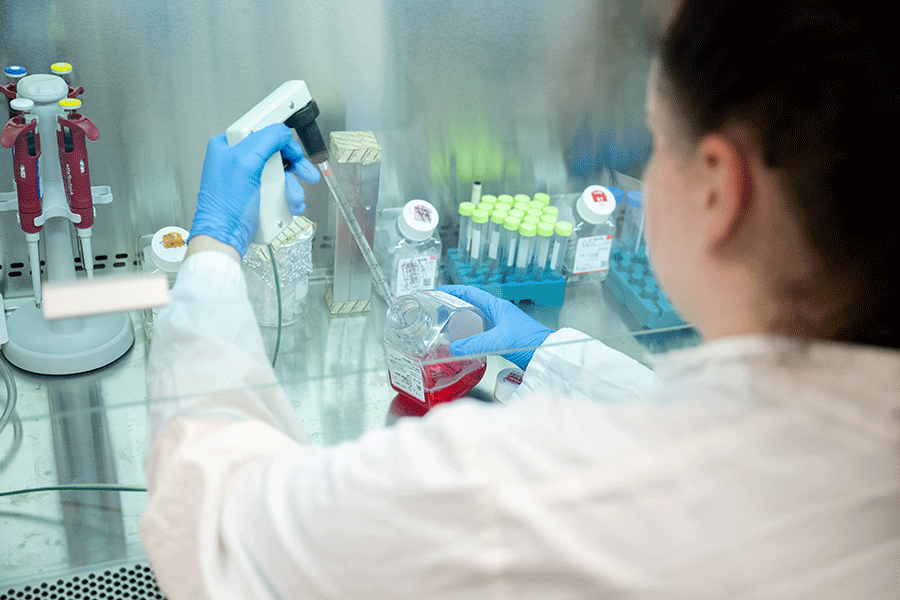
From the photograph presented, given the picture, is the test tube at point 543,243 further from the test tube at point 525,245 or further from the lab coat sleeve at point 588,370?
the lab coat sleeve at point 588,370

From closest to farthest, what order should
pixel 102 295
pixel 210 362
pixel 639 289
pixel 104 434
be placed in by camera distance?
pixel 102 295
pixel 210 362
pixel 104 434
pixel 639 289

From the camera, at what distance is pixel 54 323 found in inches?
45.0

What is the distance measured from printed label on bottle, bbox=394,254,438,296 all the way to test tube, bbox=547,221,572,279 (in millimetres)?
→ 230

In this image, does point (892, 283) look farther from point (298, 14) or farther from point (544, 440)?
point (298, 14)

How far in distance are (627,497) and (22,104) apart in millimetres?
1018

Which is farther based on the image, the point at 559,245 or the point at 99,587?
the point at 559,245

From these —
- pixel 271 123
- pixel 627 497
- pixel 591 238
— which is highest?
pixel 271 123

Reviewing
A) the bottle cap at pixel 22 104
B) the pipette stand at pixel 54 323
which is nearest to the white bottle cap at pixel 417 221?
the pipette stand at pixel 54 323

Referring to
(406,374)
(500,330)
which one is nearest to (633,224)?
(500,330)

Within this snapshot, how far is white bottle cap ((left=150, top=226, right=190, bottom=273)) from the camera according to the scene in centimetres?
120

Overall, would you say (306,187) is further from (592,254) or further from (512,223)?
(592,254)

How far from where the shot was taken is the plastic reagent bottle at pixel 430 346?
109 cm

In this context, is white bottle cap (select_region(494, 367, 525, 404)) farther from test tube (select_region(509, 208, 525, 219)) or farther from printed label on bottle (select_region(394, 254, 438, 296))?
test tube (select_region(509, 208, 525, 219))

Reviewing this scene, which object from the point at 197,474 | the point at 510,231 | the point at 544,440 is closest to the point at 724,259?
the point at 544,440
